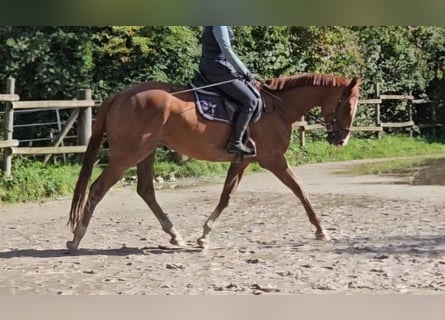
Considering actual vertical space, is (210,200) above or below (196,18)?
below

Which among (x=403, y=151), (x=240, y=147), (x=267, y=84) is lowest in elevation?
(x=403, y=151)

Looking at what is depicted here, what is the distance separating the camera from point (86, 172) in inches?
205

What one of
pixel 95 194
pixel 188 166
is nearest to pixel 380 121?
pixel 188 166

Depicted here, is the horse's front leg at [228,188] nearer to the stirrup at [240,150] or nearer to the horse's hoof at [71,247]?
the stirrup at [240,150]

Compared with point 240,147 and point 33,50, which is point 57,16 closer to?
point 240,147

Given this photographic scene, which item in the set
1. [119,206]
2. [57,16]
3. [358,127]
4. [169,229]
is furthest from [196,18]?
[358,127]

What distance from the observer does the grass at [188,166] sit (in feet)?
26.8

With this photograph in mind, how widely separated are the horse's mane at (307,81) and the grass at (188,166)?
3696 mm

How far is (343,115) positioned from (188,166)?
5.03m

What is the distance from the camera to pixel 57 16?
10.2 ft

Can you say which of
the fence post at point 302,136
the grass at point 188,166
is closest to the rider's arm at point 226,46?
the grass at point 188,166

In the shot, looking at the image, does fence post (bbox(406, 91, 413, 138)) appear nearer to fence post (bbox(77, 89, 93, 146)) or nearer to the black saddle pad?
fence post (bbox(77, 89, 93, 146))

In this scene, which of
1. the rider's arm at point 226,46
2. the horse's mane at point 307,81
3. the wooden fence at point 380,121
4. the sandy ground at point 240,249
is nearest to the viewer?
the sandy ground at point 240,249

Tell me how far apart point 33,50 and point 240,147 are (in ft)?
20.6
